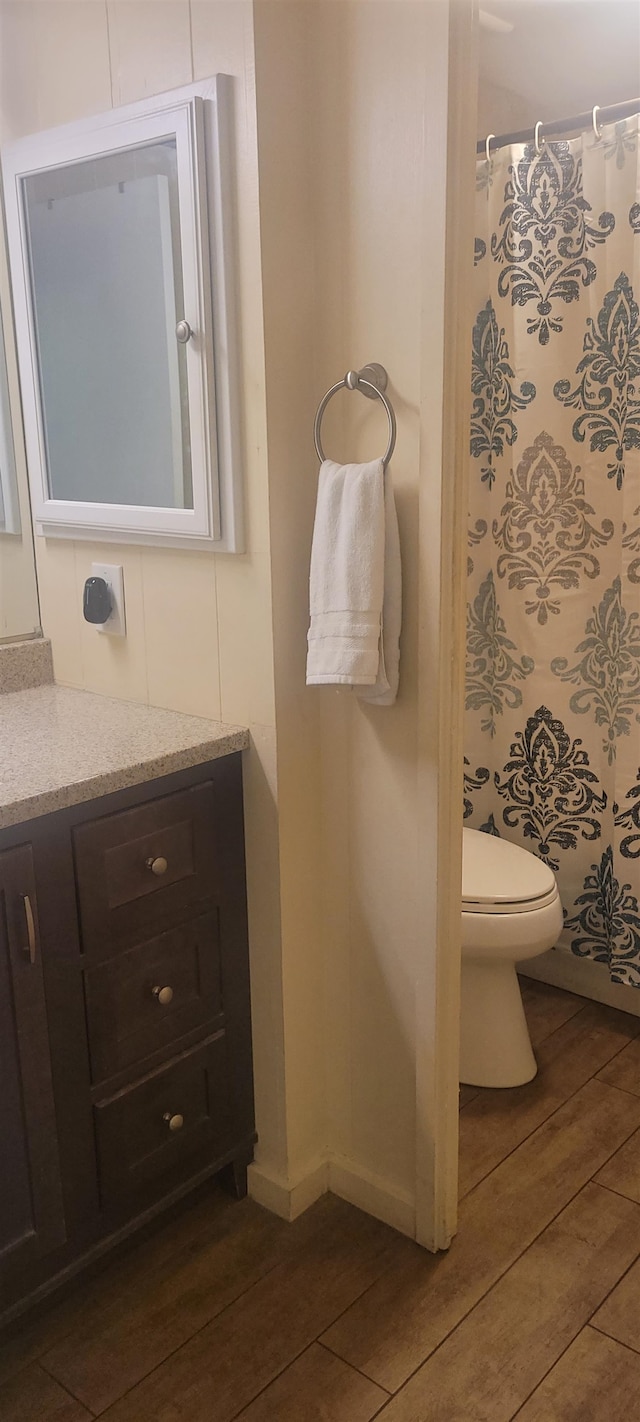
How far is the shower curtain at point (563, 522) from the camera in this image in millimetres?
2174

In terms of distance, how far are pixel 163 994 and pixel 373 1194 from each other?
0.57 meters

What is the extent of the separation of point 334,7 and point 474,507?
116cm

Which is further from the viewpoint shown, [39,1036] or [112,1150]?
[112,1150]

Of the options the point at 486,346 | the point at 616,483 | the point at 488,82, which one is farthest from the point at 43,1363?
the point at 488,82

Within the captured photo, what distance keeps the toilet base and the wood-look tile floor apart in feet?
0.63

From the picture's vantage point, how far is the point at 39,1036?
1.47 metres

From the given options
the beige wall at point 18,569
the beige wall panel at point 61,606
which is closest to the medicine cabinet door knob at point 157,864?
the beige wall panel at point 61,606

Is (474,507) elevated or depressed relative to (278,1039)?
elevated

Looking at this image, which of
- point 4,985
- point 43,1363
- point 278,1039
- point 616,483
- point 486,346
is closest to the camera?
point 4,985

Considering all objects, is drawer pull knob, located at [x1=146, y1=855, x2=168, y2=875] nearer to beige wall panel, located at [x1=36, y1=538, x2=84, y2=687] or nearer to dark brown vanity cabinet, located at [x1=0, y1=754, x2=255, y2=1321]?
dark brown vanity cabinet, located at [x1=0, y1=754, x2=255, y2=1321]

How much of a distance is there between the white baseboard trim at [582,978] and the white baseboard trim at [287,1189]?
0.81 meters

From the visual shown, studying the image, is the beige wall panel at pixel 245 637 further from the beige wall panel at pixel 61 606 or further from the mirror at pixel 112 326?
the beige wall panel at pixel 61 606

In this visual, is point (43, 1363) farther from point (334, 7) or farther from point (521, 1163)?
point (334, 7)

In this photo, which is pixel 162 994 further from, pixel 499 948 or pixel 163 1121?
pixel 499 948
